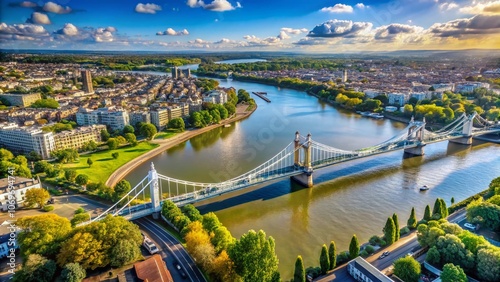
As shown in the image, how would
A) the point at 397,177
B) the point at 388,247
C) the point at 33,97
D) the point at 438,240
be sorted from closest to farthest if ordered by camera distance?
the point at 438,240
the point at 388,247
the point at 397,177
the point at 33,97

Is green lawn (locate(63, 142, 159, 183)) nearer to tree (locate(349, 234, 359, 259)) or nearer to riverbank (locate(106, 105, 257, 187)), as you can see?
riverbank (locate(106, 105, 257, 187))

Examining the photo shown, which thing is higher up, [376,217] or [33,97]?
[33,97]

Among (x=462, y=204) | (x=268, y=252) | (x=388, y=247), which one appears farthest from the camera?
(x=462, y=204)

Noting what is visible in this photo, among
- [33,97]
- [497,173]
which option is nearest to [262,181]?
[497,173]

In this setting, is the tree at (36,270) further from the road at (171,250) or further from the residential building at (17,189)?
the residential building at (17,189)

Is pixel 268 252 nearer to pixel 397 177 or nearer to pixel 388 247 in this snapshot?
pixel 388 247

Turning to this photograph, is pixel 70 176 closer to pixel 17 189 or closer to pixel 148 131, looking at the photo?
pixel 17 189

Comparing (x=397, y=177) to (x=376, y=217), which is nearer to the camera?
(x=376, y=217)

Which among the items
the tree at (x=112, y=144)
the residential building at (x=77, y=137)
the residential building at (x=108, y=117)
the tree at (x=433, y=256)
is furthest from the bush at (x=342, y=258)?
the residential building at (x=108, y=117)

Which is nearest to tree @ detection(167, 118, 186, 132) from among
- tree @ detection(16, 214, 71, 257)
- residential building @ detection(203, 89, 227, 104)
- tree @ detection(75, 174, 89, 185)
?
residential building @ detection(203, 89, 227, 104)
